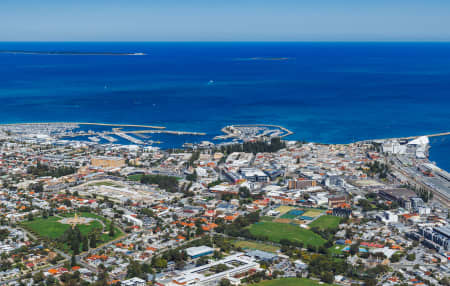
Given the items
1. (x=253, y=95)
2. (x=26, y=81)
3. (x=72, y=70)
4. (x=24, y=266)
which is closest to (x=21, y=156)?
(x=24, y=266)

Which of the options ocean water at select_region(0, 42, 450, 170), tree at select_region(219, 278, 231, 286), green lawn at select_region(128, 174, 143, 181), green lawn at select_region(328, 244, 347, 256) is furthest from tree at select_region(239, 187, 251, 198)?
ocean water at select_region(0, 42, 450, 170)

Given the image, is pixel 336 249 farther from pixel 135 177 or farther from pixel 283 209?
pixel 135 177

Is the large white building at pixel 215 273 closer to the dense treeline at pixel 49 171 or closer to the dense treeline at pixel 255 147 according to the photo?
the dense treeline at pixel 49 171

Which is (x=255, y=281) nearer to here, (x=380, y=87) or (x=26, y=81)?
(x=380, y=87)

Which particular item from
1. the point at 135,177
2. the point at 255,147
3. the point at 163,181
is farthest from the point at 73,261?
the point at 255,147

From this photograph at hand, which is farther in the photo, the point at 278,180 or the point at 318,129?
the point at 318,129
